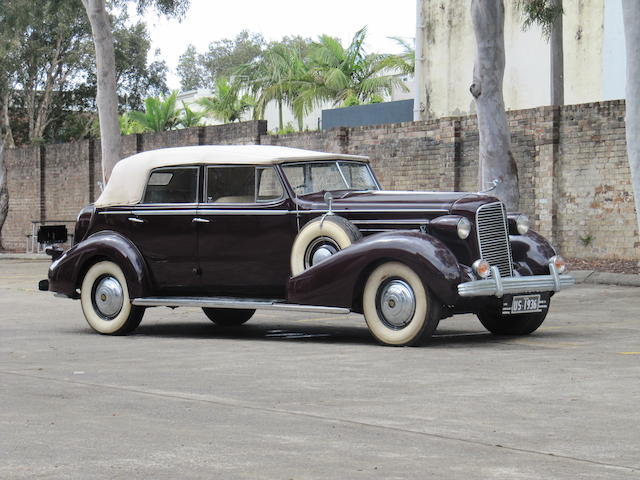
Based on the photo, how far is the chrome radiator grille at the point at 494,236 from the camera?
10.1 metres

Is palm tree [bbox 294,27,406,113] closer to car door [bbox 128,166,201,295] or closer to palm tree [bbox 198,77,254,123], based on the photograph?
palm tree [bbox 198,77,254,123]

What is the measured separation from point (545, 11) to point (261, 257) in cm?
1136

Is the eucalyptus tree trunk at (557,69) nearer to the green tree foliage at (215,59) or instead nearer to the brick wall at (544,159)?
the brick wall at (544,159)

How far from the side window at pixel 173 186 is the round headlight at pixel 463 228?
9.60 ft

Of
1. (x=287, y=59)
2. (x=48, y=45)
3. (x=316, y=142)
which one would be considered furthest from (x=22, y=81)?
(x=316, y=142)

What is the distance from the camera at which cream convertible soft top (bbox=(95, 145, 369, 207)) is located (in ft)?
36.9

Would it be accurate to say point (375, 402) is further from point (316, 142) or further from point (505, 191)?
point (316, 142)

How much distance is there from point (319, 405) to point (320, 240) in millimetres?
3768

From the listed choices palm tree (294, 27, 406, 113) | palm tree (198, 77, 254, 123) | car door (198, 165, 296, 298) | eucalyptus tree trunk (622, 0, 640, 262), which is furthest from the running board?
palm tree (198, 77, 254, 123)

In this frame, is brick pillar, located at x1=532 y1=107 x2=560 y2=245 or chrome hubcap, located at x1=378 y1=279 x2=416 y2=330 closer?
chrome hubcap, located at x1=378 y1=279 x2=416 y2=330

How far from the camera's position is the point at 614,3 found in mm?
30891

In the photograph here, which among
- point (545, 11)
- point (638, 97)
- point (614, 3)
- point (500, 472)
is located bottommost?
point (500, 472)

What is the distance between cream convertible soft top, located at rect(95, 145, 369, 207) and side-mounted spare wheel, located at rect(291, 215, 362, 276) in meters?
0.98

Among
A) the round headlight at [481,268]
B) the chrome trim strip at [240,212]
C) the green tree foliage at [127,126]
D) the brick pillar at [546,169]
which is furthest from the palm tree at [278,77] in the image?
the round headlight at [481,268]
